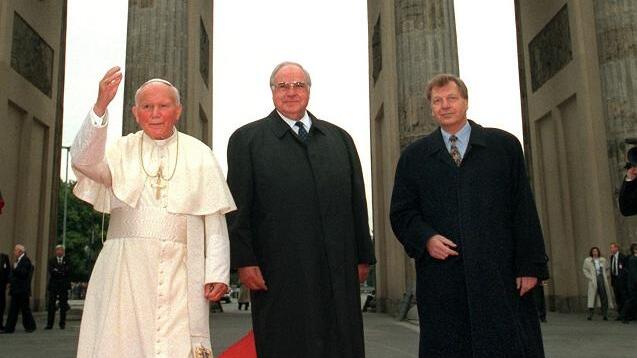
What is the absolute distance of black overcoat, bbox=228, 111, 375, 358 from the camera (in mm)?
3797

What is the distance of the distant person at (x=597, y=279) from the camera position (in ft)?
53.8

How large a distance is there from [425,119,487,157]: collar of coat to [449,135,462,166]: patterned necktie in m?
0.05

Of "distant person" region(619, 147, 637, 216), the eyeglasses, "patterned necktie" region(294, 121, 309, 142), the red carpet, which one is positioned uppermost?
the eyeglasses

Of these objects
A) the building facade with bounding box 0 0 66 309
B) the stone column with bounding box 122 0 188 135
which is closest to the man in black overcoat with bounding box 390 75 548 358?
the stone column with bounding box 122 0 188 135

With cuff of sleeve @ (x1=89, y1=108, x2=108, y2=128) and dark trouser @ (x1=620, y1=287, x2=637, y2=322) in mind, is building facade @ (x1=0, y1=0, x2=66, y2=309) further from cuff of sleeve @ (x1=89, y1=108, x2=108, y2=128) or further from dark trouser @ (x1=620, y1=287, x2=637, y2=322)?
cuff of sleeve @ (x1=89, y1=108, x2=108, y2=128)

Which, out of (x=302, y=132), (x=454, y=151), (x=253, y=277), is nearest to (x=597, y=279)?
(x=454, y=151)

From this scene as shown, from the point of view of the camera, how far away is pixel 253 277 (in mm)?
3799

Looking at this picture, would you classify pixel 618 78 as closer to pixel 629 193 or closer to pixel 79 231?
pixel 629 193

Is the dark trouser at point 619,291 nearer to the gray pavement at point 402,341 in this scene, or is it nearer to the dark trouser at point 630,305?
the dark trouser at point 630,305

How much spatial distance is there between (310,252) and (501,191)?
1138mm

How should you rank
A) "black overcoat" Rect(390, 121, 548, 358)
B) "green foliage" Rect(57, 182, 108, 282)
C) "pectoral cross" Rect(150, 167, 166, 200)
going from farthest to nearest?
"green foliage" Rect(57, 182, 108, 282) < "black overcoat" Rect(390, 121, 548, 358) < "pectoral cross" Rect(150, 167, 166, 200)

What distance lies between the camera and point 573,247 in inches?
794

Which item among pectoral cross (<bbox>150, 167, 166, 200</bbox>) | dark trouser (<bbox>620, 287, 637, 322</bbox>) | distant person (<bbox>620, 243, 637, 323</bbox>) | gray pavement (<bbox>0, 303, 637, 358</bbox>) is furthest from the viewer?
dark trouser (<bbox>620, 287, 637, 322</bbox>)

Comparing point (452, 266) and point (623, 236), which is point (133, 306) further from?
point (623, 236)
